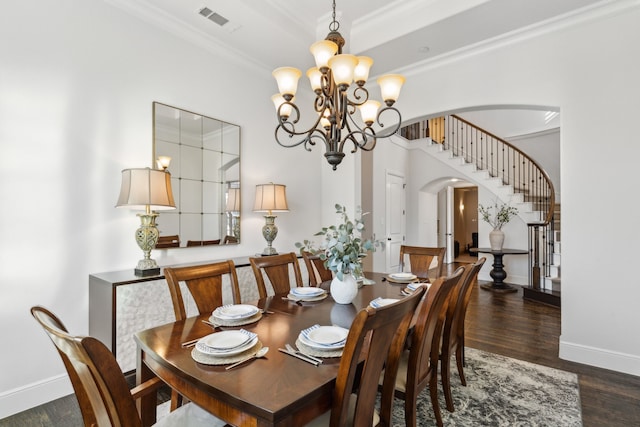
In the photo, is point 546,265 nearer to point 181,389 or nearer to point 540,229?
point 540,229

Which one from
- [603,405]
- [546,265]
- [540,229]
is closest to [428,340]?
[603,405]

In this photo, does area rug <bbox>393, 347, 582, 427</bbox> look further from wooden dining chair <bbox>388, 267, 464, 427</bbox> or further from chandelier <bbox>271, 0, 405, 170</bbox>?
chandelier <bbox>271, 0, 405, 170</bbox>

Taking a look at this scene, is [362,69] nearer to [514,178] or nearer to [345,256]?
[345,256]

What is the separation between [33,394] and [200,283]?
1.49 m

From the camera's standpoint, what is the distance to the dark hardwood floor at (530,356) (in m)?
2.13

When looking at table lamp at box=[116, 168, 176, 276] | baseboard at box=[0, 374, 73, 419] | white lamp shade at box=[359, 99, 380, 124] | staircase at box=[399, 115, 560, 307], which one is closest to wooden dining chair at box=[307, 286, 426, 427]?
white lamp shade at box=[359, 99, 380, 124]

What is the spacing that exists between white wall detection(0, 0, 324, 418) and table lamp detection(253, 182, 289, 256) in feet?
2.71

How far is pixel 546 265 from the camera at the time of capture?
564cm

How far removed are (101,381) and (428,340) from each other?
1.47 metres

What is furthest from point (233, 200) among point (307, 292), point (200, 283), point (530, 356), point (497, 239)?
point (497, 239)

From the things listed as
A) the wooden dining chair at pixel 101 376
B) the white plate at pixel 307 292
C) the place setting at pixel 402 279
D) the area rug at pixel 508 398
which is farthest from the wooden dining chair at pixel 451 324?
the wooden dining chair at pixel 101 376

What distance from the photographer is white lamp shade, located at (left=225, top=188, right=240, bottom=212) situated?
3529 millimetres

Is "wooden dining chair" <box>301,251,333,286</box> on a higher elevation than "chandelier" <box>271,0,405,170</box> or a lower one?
lower

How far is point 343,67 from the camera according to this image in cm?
202
